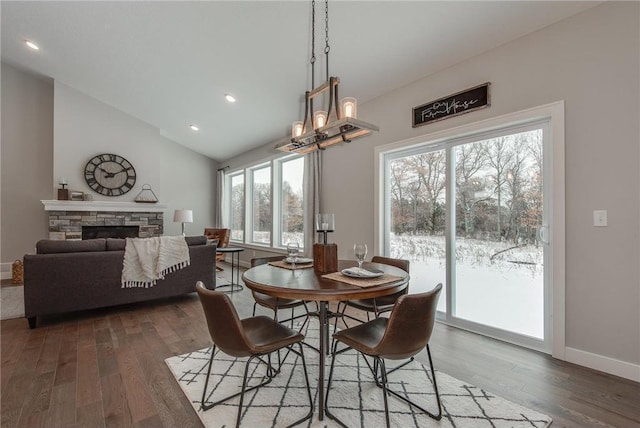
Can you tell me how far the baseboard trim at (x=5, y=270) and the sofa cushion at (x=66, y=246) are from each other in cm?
372

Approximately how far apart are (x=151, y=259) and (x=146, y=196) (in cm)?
355

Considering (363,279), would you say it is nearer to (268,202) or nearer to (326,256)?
(326,256)

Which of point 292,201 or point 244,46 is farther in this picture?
point 292,201

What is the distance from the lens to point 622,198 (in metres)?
2.04

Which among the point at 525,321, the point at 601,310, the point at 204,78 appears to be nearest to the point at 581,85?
the point at 601,310

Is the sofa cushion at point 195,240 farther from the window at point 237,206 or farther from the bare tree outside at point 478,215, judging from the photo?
the window at point 237,206

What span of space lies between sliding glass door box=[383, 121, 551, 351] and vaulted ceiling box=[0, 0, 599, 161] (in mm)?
900

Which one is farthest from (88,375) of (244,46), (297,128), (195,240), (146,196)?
(146,196)

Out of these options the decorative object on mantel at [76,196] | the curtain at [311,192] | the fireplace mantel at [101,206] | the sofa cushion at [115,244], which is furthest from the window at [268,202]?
the decorative object on mantel at [76,196]

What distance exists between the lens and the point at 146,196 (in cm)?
647

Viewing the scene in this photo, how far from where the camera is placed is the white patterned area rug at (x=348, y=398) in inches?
63.5

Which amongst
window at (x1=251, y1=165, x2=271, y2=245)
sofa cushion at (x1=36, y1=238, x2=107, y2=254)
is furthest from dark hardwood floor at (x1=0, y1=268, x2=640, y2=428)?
window at (x1=251, y1=165, x2=271, y2=245)

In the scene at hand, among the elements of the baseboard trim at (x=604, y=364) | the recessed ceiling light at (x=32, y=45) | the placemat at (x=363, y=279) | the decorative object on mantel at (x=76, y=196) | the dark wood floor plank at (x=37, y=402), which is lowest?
the dark wood floor plank at (x=37, y=402)

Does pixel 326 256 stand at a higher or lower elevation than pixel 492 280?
higher
